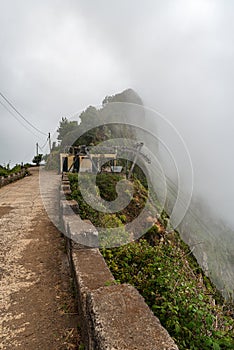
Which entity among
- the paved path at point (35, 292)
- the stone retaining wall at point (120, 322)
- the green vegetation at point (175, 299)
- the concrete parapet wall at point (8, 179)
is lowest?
the paved path at point (35, 292)

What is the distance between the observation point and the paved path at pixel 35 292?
79.3 inches

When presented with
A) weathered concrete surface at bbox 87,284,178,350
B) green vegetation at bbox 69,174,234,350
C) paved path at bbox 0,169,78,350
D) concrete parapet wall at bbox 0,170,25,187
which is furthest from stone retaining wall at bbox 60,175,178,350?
concrete parapet wall at bbox 0,170,25,187

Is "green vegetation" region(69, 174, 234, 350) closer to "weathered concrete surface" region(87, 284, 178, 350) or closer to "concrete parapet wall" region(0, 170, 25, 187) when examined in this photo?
"weathered concrete surface" region(87, 284, 178, 350)

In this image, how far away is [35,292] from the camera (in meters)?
2.64

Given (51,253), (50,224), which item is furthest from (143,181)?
(51,253)

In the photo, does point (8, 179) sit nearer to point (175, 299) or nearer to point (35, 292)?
point (35, 292)

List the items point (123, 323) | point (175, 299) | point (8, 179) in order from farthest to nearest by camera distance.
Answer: point (8, 179) → point (175, 299) → point (123, 323)

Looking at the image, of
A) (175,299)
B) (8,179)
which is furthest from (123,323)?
(8,179)

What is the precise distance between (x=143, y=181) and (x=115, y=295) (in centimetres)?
1545

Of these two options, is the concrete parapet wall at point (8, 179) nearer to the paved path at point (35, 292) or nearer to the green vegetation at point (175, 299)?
the paved path at point (35, 292)

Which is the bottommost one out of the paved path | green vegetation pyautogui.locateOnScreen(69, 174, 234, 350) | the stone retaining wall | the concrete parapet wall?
the paved path

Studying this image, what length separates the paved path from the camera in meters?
2.01

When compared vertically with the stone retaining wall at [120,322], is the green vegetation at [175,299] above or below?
below

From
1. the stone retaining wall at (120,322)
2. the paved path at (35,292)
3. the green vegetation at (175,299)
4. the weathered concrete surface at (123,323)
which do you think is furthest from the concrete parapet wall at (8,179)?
the weathered concrete surface at (123,323)
